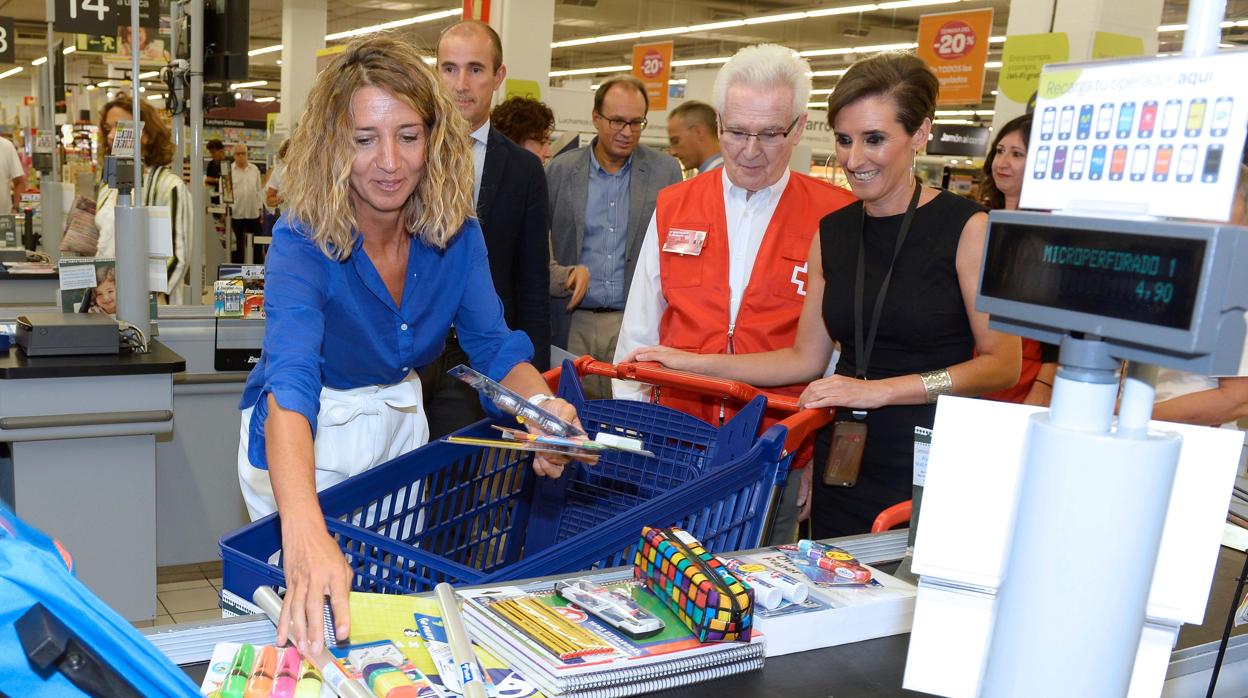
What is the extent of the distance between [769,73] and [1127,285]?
5.84 ft

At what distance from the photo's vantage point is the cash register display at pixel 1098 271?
709 millimetres

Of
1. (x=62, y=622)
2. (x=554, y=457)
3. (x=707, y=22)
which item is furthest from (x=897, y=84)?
(x=707, y=22)

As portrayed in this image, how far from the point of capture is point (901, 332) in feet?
7.04

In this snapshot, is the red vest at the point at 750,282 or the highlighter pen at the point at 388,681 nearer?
the highlighter pen at the point at 388,681

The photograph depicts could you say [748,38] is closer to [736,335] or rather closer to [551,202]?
[551,202]

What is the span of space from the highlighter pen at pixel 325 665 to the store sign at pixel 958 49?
10.1 meters

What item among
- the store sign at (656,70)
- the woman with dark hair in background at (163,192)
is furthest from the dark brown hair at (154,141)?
the store sign at (656,70)

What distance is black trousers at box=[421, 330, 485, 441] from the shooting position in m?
2.93

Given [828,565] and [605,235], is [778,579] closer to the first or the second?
[828,565]

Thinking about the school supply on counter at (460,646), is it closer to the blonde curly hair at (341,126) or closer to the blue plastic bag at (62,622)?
the blue plastic bag at (62,622)

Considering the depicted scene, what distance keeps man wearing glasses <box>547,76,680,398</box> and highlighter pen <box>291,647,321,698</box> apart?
3380mm

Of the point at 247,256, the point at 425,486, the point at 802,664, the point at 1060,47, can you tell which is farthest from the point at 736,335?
the point at 247,256

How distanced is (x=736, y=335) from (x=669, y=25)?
18312 mm

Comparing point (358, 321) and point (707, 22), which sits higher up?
point (707, 22)
